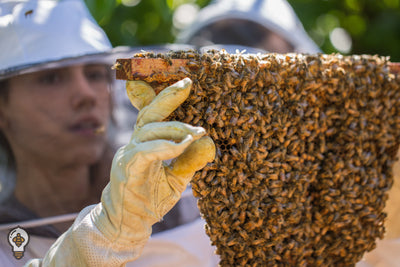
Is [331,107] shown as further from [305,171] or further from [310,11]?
[310,11]

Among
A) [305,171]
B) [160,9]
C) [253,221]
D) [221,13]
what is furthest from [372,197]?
[160,9]

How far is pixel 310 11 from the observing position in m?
5.89

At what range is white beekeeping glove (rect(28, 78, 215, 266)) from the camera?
130 centimetres

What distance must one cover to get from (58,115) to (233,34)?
2.21 metres

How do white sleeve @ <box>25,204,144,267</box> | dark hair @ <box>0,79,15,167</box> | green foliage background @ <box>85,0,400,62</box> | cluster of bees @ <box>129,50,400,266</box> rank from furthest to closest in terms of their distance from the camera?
green foliage background @ <box>85,0,400,62</box> < dark hair @ <box>0,79,15,167</box> < cluster of bees @ <box>129,50,400,266</box> < white sleeve @ <box>25,204,144,267</box>

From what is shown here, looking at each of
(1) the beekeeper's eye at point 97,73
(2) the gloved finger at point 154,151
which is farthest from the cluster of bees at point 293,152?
(1) the beekeeper's eye at point 97,73

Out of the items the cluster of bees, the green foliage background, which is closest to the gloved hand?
the cluster of bees

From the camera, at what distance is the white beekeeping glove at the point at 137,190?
4.25ft

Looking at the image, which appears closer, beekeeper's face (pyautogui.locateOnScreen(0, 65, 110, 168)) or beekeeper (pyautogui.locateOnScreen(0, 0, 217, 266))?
beekeeper (pyautogui.locateOnScreen(0, 0, 217, 266))

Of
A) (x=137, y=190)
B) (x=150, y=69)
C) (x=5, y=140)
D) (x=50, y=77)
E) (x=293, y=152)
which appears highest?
(x=150, y=69)

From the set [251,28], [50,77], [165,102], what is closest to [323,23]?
[251,28]

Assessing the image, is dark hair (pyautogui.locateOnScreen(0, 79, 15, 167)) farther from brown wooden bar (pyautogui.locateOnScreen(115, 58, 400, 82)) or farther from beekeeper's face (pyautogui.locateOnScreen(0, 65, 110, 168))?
brown wooden bar (pyautogui.locateOnScreen(115, 58, 400, 82))

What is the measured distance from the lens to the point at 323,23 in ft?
20.4

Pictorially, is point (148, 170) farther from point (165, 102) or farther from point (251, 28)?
point (251, 28)
